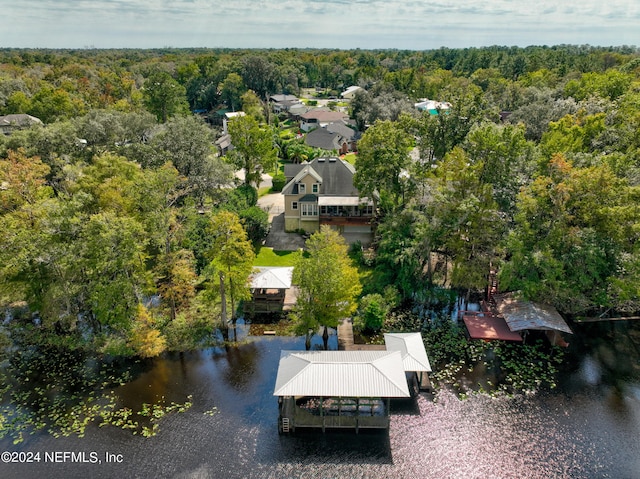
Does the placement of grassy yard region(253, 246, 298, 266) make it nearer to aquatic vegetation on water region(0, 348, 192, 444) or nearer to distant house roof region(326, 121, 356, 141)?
aquatic vegetation on water region(0, 348, 192, 444)

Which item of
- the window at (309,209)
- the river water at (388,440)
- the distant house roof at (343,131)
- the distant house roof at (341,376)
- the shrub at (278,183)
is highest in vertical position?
the distant house roof at (343,131)

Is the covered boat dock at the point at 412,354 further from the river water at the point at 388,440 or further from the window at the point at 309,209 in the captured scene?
the window at the point at 309,209

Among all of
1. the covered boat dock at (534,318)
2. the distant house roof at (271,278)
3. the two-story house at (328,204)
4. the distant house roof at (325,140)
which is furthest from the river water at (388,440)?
the distant house roof at (325,140)

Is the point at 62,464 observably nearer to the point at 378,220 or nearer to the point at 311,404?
the point at 311,404

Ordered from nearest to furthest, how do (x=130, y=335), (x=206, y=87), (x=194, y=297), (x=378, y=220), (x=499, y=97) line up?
(x=130, y=335) < (x=194, y=297) < (x=378, y=220) < (x=499, y=97) < (x=206, y=87)

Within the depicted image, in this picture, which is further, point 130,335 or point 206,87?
point 206,87

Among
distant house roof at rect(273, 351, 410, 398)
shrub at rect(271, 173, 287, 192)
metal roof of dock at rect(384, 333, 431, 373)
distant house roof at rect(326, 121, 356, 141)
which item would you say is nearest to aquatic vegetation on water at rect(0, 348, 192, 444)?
distant house roof at rect(273, 351, 410, 398)

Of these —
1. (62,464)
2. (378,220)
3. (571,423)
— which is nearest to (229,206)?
(378,220)

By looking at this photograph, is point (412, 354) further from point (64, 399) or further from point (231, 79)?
point (231, 79)
